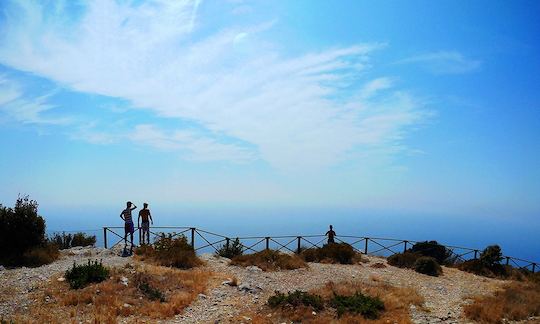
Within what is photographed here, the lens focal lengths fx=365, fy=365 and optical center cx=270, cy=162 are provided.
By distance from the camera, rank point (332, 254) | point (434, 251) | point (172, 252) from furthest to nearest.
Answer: point (434, 251), point (332, 254), point (172, 252)

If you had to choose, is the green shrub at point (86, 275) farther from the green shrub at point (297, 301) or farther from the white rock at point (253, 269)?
the white rock at point (253, 269)

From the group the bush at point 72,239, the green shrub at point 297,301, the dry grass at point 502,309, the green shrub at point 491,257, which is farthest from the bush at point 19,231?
the green shrub at point 491,257

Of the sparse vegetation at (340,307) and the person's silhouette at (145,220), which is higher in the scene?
the person's silhouette at (145,220)

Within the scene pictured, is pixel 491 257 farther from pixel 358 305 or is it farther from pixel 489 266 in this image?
pixel 358 305

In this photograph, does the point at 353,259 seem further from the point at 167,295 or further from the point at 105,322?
the point at 105,322

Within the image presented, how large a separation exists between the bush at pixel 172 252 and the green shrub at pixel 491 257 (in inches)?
827

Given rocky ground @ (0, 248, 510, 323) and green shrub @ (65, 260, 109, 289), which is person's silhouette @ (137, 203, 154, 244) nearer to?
rocky ground @ (0, 248, 510, 323)

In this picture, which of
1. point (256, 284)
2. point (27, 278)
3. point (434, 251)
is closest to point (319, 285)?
point (256, 284)

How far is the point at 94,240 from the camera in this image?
1071 inches

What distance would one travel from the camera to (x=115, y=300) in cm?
1205

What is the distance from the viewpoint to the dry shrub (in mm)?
20308

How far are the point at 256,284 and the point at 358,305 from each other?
15.8ft

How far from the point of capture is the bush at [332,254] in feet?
79.7

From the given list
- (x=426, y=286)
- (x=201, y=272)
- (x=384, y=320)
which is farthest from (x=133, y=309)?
(x=426, y=286)
